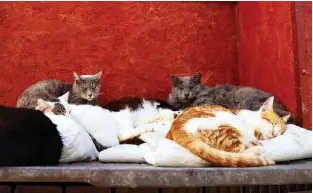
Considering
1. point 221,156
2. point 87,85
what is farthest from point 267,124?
point 87,85

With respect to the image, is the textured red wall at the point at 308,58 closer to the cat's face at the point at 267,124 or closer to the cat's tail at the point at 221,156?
the cat's face at the point at 267,124

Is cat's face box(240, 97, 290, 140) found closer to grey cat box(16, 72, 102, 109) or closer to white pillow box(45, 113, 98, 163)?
white pillow box(45, 113, 98, 163)

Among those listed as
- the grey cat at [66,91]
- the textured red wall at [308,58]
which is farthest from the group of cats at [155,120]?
the textured red wall at [308,58]

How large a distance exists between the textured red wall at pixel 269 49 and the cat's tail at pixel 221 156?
1.07m

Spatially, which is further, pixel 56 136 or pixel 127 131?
pixel 127 131

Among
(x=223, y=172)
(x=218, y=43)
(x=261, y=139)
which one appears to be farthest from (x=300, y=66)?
(x=223, y=172)

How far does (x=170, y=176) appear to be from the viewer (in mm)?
1844

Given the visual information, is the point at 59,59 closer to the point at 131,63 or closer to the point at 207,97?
the point at 131,63

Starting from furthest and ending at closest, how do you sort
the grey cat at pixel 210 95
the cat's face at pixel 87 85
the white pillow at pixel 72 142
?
A: the cat's face at pixel 87 85, the grey cat at pixel 210 95, the white pillow at pixel 72 142

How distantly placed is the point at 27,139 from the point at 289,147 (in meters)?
1.32

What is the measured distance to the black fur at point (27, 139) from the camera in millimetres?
1902

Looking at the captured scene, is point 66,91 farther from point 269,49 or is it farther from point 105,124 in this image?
point 269,49

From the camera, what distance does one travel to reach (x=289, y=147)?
226 cm

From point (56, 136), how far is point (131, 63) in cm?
160
